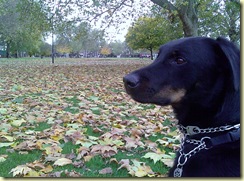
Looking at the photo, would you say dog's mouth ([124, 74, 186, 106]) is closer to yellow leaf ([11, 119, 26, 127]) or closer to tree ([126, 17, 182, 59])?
yellow leaf ([11, 119, 26, 127])

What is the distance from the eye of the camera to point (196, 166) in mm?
2271

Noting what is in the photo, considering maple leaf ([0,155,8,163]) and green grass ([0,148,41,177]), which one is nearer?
green grass ([0,148,41,177])

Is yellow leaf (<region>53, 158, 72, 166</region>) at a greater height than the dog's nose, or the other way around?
the dog's nose

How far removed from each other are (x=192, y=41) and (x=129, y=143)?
222cm

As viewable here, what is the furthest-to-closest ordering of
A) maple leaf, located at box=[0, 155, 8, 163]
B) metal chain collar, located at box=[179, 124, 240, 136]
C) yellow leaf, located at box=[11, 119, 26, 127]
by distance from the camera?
yellow leaf, located at box=[11, 119, 26, 127], maple leaf, located at box=[0, 155, 8, 163], metal chain collar, located at box=[179, 124, 240, 136]

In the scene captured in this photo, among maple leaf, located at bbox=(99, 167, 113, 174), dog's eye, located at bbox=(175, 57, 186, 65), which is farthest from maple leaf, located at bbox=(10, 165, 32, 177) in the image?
dog's eye, located at bbox=(175, 57, 186, 65)

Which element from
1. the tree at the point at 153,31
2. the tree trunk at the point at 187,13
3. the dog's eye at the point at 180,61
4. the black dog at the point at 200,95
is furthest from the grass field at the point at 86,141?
the tree at the point at 153,31

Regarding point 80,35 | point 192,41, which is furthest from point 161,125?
point 80,35

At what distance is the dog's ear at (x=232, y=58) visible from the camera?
7.70ft

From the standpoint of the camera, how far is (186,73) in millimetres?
2691

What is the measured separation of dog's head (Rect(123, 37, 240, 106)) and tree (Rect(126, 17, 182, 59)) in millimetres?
18769

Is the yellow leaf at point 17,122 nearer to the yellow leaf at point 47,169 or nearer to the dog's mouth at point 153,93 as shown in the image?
the yellow leaf at point 47,169

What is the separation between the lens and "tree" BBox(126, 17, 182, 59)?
23.4 metres

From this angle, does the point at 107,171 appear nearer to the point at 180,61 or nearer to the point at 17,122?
the point at 180,61
